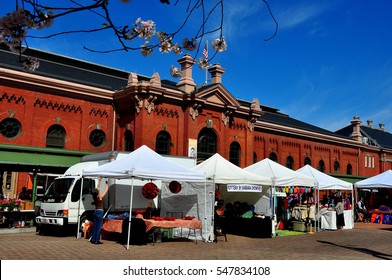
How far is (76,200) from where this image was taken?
16016mm

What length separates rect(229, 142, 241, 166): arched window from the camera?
96.5 ft

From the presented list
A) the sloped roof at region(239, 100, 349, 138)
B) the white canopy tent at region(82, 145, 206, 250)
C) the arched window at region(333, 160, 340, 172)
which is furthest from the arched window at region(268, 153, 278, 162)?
the white canopy tent at region(82, 145, 206, 250)

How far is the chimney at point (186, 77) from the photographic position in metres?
27.1

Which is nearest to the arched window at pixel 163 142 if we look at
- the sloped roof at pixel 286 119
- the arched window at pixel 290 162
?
the arched window at pixel 290 162

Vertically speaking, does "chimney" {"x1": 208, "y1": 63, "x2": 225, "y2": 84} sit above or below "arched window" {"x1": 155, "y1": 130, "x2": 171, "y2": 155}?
above

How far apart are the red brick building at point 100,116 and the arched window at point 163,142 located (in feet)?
0.20

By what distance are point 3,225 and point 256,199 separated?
1166cm

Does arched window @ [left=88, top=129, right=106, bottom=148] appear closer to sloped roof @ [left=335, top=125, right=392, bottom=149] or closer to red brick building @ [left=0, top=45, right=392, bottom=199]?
red brick building @ [left=0, top=45, right=392, bottom=199]

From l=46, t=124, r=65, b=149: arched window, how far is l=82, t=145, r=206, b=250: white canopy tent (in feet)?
32.7

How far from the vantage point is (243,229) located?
58.5ft

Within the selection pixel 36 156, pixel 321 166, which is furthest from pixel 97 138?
pixel 321 166

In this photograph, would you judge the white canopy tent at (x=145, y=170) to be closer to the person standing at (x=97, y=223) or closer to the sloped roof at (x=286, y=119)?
the person standing at (x=97, y=223)

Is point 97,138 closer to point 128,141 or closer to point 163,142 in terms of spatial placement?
point 128,141

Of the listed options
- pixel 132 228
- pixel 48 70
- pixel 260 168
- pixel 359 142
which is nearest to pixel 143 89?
pixel 48 70
